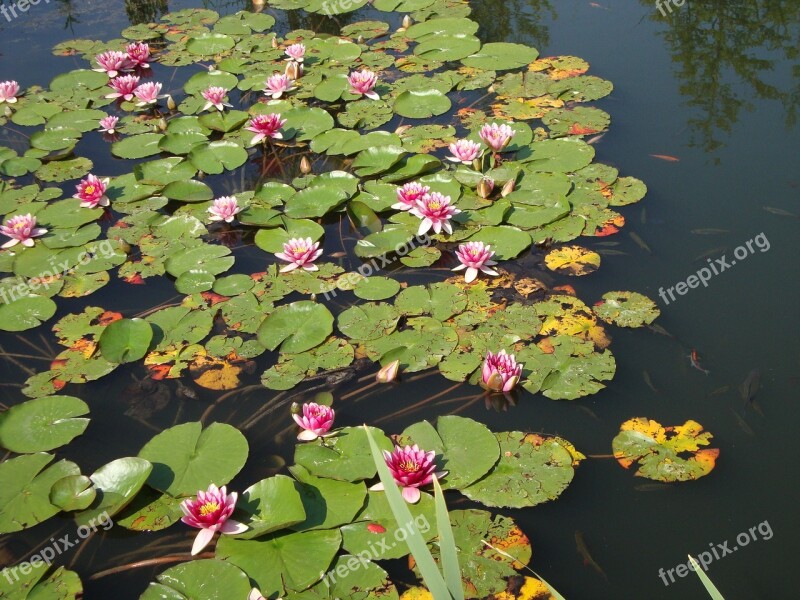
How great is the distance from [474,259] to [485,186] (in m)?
0.77

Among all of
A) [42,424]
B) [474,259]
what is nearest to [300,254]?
[474,259]

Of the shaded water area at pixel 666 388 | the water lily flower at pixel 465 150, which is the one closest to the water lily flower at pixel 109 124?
the shaded water area at pixel 666 388

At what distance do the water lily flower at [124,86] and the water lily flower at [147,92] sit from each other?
13 cm

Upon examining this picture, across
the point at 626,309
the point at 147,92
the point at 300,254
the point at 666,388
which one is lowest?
the point at 666,388

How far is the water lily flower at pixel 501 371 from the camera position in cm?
332

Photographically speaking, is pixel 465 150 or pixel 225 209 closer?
pixel 225 209

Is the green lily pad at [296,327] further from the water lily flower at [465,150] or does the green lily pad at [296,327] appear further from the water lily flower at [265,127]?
the water lily flower at [265,127]

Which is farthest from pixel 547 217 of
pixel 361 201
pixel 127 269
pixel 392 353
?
pixel 127 269

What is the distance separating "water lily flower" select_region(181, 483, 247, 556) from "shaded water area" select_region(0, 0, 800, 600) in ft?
0.55

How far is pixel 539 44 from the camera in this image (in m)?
6.41

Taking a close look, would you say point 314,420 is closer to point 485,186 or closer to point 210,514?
point 210,514

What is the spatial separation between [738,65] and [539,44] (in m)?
1.66

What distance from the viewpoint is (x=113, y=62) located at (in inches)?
253

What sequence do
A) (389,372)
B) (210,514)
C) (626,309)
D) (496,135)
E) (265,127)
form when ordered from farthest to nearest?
(265,127) → (496,135) → (626,309) → (389,372) → (210,514)
